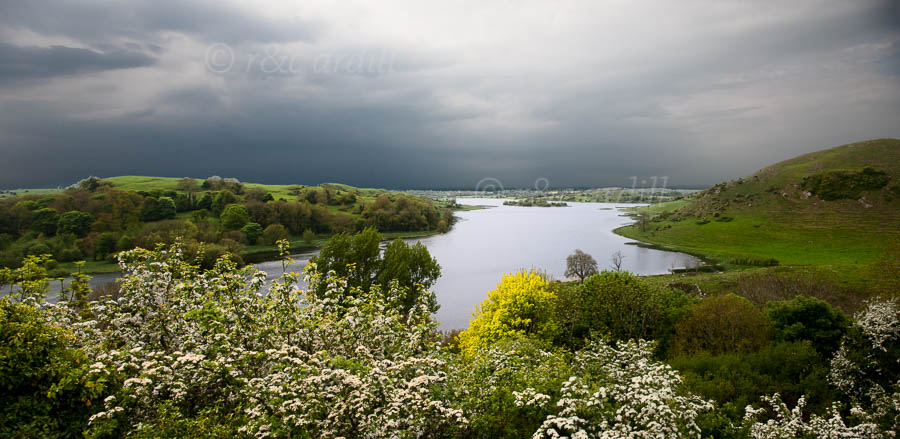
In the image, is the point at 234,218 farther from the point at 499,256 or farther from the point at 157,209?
the point at 499,256

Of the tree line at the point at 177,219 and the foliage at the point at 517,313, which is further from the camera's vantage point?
the tree line at the point at 177,219

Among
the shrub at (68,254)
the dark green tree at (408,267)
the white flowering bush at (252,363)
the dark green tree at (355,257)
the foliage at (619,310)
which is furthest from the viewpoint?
the shrub at (68,254)

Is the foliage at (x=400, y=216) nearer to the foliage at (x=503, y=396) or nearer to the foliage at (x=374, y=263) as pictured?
the foliage at (x=374, y=263)

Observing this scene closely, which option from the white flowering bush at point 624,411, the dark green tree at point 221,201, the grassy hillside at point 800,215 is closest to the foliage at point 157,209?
the dark green tree at point 221,201

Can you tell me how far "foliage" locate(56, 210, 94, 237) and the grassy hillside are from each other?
98.2m

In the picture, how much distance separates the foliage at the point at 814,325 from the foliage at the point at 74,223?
8105cm

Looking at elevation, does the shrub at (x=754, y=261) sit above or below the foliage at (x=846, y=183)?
below

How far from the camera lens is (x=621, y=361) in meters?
10.2

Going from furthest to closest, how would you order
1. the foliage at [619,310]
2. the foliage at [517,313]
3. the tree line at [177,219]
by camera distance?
1. the tree line at [177,219]
2. the foliage at [619,310]
3. the foliage at [517,313]

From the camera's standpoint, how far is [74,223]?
57.5m

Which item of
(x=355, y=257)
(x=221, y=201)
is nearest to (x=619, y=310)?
(x=355, y=257)

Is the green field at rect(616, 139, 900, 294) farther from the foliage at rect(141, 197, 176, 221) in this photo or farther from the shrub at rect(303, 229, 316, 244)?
the foliage at rect(141, 197, 176, 221)

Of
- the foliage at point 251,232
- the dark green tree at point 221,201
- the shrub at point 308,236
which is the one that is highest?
the dark green tree at point 221,201

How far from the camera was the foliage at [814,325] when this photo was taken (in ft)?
52.8
